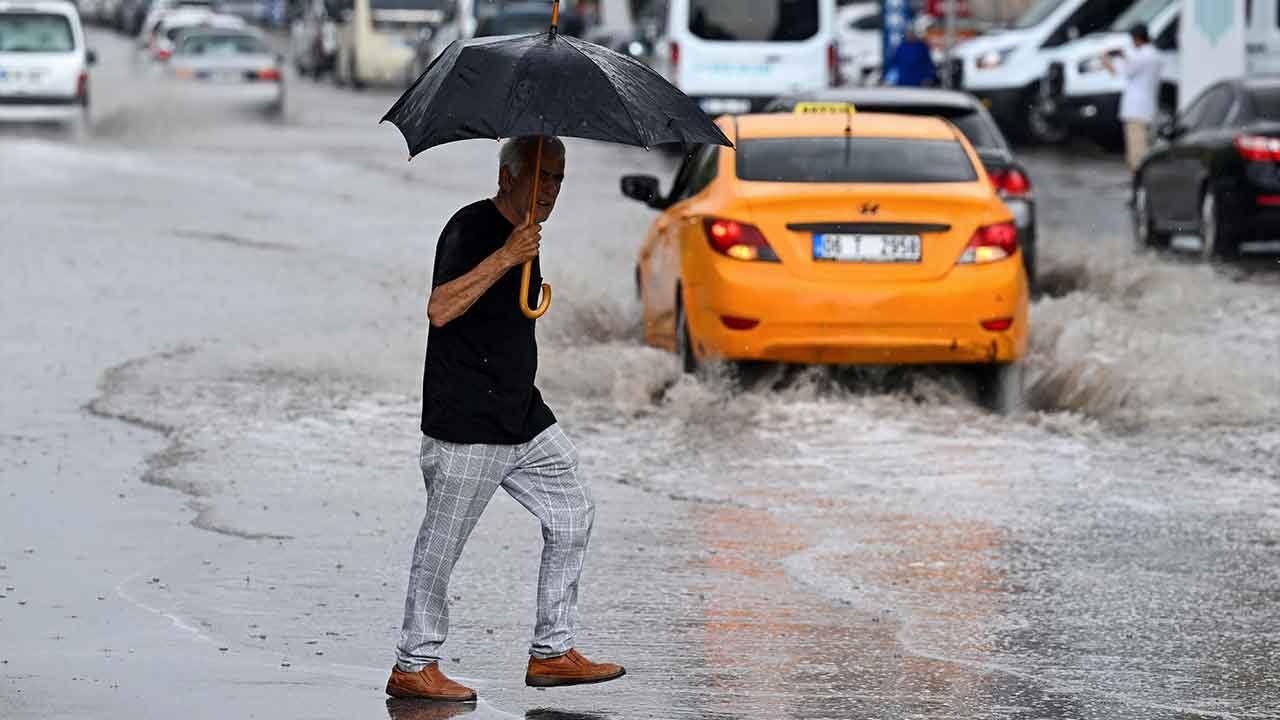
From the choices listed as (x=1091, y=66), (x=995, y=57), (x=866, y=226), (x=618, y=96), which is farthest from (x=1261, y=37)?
(x=618, y=96)

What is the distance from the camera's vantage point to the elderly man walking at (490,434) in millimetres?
6305

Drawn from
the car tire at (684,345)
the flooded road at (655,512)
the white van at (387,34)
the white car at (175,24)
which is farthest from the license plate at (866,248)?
the white van at (387,34)

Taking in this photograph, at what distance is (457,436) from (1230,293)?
40.0 feet

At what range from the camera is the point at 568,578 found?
21.5ft

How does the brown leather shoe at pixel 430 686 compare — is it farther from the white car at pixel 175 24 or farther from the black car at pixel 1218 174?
the white car at pixel 175 24

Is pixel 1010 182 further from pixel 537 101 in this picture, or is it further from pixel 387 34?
pixel 387 34

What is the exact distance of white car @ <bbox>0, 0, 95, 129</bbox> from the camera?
32219 mm

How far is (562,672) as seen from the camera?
6594 mm

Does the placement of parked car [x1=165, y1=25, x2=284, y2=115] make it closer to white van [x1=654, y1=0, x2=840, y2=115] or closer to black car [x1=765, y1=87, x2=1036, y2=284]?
white van [x1=654, y1=0, x2=840, y2=115]

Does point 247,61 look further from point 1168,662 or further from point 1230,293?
point 1168,662

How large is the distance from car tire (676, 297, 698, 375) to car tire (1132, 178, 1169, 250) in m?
9.43

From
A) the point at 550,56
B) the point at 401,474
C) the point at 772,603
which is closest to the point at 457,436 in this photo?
the point at 550,56

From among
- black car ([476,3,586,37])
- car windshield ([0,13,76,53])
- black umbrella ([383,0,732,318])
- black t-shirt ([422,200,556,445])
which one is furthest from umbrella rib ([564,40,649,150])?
black car ([476,3,586,37])

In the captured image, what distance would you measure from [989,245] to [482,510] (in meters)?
5.83
